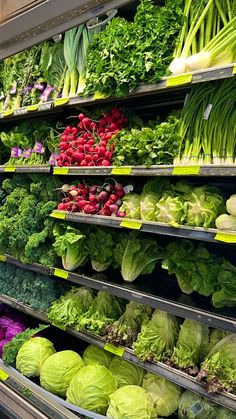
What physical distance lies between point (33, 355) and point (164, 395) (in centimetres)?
105

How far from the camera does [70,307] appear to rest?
2.94 metres

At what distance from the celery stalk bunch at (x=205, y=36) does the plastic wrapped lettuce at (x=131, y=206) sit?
2.57 feet

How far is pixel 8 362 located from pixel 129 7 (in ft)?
8.83

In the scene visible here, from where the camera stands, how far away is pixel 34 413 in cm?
276

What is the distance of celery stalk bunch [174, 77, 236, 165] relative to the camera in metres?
2.10

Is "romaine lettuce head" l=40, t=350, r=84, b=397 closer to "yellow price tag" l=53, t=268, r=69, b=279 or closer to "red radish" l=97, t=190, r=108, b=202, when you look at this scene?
"yellow price tag" l=53, t=268, r=69, b=279

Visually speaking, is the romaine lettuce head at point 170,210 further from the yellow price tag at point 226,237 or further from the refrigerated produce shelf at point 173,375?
the refrigerated produce shelf at point 173,375

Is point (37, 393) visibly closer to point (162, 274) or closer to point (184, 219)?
point (162, 274)

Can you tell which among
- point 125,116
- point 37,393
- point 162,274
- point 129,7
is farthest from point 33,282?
point 129,7

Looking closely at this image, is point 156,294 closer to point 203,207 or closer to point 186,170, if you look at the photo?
point 203,207

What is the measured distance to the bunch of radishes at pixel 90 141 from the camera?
105 inches

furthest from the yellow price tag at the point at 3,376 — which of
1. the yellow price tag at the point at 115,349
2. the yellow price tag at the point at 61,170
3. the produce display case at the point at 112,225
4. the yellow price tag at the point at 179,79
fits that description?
the yellow price tag at the point at 179,79

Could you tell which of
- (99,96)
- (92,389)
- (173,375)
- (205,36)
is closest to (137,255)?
(173,375)

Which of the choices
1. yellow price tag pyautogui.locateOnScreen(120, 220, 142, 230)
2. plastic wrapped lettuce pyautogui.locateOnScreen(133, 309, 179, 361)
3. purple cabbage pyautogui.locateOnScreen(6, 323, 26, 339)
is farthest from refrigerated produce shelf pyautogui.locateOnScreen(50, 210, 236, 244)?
purple cabbage pyautogui.locateOnScreen(6, 323, 26, 339)
